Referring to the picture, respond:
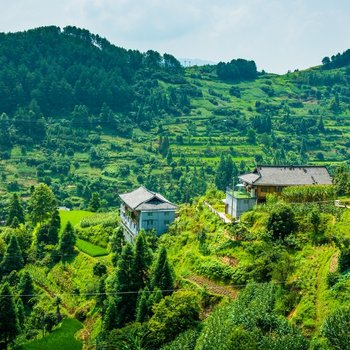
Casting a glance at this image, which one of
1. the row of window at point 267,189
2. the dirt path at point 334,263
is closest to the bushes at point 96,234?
the row of window at point 267,189

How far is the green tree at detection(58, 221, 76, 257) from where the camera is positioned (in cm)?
5622

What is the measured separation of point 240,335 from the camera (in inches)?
1005

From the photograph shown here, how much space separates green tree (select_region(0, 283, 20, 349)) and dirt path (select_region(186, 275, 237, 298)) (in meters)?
14.2

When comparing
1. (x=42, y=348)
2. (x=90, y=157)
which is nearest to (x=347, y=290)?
(x=42, y=348)

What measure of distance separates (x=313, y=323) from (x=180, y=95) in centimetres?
14192

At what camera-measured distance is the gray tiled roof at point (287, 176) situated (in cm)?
4872

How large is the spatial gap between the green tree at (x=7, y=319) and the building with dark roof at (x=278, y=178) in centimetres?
2448

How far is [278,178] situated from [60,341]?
84.0ft

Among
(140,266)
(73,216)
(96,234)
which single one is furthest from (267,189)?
(73,216)

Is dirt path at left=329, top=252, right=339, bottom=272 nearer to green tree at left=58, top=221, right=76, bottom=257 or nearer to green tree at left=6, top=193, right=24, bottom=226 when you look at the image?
green tree at left=58, top=221, right=76, bottom=257

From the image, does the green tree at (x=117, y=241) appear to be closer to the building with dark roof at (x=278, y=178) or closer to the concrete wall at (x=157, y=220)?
the concrete wall at (x=157, y=220)

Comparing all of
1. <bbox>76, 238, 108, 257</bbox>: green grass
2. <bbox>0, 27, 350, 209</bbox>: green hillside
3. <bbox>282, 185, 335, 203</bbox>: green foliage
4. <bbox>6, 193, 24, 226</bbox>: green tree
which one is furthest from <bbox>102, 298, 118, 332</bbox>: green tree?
<bbox>0, 27, 350, 209</bbox>: green hillside

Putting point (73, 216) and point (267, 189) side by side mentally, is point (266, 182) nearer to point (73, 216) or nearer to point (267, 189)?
point (267, 189)

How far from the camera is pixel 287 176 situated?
163 ft
